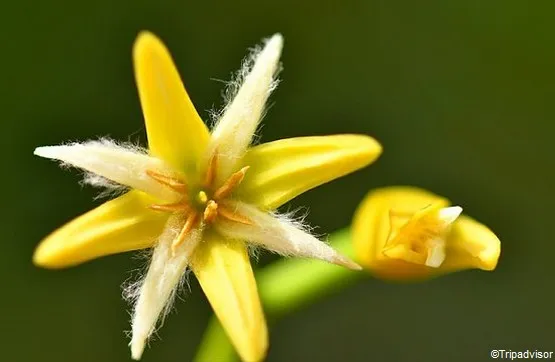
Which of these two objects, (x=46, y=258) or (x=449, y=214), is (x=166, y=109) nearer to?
(x=46, y=258)

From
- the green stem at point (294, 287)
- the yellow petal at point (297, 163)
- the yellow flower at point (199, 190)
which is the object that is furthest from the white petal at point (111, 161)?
the green stem at point (294, 287)

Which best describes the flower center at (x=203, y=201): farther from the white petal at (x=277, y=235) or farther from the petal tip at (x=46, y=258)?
the petal tip at (x=46, y=258)

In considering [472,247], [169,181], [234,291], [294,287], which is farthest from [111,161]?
[472,247]

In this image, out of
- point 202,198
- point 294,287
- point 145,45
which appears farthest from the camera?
point 294,287

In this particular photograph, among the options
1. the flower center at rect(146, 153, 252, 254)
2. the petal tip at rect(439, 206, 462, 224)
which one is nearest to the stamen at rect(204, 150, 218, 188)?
the flower center at rect(146, 153, 252, 254)

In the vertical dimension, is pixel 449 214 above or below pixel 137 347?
above

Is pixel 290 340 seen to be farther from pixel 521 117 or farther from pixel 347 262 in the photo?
pixel 347 262

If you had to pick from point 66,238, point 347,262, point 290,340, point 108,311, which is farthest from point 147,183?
point 290,340
